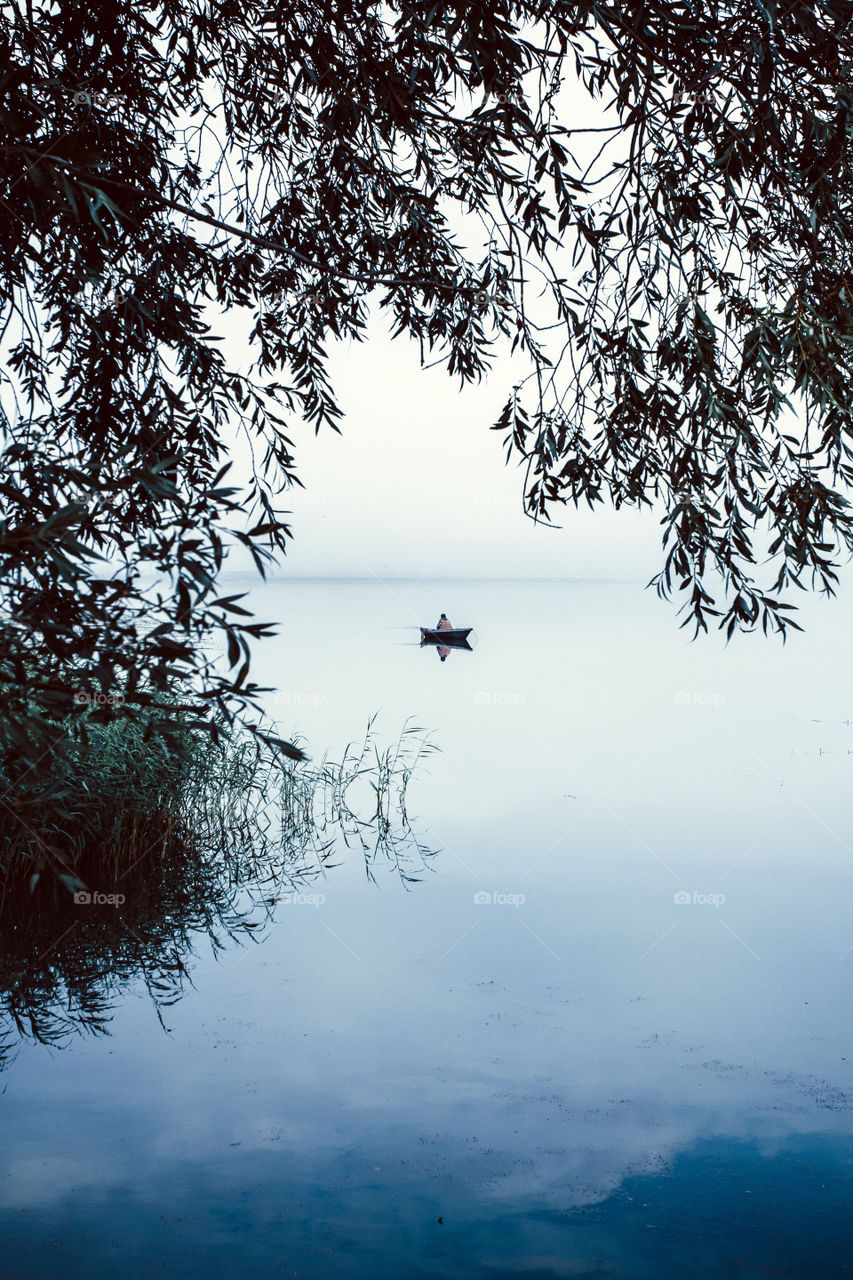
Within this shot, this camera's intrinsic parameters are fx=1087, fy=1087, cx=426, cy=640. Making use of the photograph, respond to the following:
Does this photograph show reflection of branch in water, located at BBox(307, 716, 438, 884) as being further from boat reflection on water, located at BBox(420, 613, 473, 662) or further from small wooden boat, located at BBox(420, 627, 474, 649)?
small wooden boat, located at BBox(420, 627, 474, 649)

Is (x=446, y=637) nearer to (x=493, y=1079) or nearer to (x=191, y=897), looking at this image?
(x=191, y=897)

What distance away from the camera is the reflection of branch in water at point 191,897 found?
239 inches

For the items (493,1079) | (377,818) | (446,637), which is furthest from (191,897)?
(446,637)

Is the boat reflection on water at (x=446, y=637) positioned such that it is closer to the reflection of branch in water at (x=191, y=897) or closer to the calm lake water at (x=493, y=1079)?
the calm lake water at (x=493, y=1079)

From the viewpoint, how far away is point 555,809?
11.7m

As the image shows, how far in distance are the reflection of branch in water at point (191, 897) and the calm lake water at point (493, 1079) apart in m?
0.18


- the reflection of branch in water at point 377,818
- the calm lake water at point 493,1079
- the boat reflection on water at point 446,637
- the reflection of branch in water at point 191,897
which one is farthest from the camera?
the boat reflection on water at point 446,637

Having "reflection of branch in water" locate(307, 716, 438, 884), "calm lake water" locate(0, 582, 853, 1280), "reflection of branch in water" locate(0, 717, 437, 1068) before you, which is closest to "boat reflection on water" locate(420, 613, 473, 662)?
"reflection of branch in water" locate(307, 716, 438, 884)


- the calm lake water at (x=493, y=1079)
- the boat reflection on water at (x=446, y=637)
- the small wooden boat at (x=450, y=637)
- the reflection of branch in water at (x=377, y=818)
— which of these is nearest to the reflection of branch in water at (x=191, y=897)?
the reflection of branch in water at (x=377, y=818)

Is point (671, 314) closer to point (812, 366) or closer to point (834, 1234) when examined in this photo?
point (812, 366)

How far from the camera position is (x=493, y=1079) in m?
5.29

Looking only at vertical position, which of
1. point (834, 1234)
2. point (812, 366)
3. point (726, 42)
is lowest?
point (834, 1234)

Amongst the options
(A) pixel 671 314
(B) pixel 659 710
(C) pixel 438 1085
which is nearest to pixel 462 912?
(C) pixel 438 1085

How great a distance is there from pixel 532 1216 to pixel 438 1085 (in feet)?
3.92
